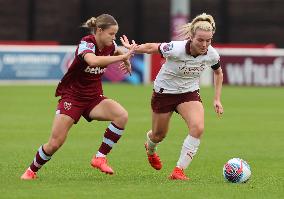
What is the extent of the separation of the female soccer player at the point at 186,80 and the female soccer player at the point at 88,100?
37cm

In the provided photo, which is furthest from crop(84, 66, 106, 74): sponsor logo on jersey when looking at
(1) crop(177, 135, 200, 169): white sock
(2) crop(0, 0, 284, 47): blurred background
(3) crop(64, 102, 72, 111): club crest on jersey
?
(2) crop(0, 0, 284, 47): blurred background

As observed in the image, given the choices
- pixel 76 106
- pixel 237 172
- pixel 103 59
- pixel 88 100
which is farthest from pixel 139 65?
pixel 103 59

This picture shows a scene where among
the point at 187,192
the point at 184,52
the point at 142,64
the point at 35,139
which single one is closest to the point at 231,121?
the point at 35,139

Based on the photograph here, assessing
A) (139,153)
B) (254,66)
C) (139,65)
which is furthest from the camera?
(139,65)

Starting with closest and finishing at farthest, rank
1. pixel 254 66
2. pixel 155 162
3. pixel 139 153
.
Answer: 1. pixel 155 162
2. pixel 139 153
3. pixel 254 66

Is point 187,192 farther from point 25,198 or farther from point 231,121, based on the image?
point 231,121

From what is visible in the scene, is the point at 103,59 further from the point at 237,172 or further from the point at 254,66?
the point at 254,66

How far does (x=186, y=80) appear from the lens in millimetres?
10609

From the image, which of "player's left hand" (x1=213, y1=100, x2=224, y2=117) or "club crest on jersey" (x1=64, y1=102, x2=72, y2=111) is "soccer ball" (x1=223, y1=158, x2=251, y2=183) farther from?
"club crest on jersey" (x1=64, y1=102, x2=72, y2=111)

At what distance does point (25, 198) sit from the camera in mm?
8625

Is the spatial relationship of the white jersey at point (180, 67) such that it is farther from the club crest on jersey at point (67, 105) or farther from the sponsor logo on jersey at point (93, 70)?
the club crest on jersey at point (67, 105)

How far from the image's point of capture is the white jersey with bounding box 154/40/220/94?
1033 centimetres

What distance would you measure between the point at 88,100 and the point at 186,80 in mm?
1165

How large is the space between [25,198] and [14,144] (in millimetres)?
5824
